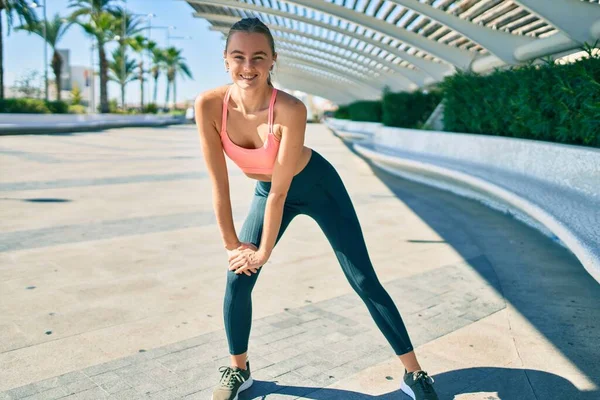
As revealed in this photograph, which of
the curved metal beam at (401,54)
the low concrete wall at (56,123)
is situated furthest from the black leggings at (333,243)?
the low concrete wall at (56,123)

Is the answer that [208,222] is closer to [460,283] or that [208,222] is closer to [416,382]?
[460,283]

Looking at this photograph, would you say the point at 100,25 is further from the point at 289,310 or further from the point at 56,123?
the point at 289,310

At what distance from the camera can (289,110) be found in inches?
97.8

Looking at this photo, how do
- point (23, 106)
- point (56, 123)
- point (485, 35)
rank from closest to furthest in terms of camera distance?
point (485, 35), point (56, 123), point (23, 106)

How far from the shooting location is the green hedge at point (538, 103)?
21.1 ft

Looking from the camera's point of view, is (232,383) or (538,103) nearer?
(232,383)

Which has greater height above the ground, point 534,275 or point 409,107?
point 409,107

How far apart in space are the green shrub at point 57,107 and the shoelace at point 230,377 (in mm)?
35394

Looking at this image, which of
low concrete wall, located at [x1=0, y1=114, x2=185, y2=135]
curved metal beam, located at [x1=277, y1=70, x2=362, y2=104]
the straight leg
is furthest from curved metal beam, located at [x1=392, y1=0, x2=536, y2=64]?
curved metal beam, located at [x1=277, y1=70, x2=362, y2=104]

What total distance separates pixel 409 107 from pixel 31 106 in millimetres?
23422

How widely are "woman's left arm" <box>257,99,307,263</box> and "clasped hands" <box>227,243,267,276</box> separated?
11 millimetres

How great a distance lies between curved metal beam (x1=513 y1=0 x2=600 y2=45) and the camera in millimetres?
10750

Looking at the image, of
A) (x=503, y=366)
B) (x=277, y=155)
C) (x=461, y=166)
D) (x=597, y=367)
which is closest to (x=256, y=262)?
(x=277, y=155)

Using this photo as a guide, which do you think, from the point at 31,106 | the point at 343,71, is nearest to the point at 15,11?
the point at 31,106
